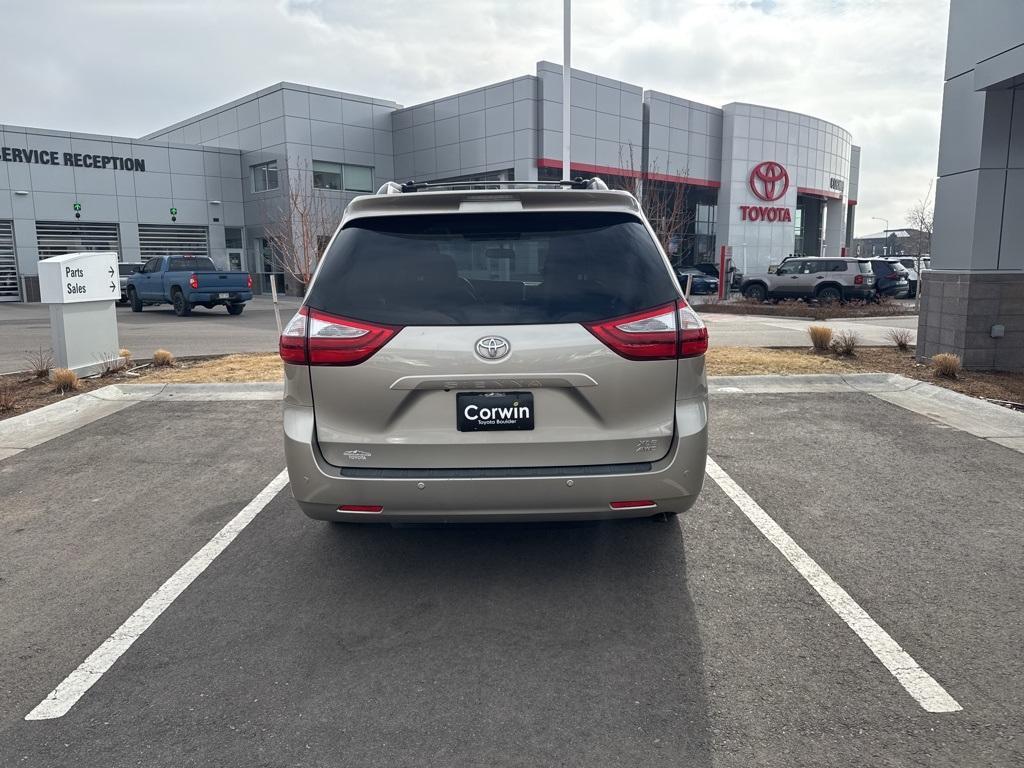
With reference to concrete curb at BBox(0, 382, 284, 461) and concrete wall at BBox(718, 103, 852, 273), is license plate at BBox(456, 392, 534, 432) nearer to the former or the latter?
concrete curb at BBox(0, 382, 284, 461)

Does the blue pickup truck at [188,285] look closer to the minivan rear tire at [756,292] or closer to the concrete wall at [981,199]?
the minivan rear tire at [756,292]

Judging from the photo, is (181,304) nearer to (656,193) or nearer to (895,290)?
(656,193)

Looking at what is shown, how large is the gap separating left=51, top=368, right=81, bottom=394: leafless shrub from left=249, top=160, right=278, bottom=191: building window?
31233mm

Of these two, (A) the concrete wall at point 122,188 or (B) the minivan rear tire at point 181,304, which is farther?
(A) the concrete wall at point 122,188

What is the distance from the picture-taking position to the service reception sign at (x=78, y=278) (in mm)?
9672

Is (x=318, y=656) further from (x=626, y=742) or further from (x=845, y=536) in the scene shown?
(x=845, y=536)

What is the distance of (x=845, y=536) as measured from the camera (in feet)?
15.1

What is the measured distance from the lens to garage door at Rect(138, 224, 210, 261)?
3788 centimetres

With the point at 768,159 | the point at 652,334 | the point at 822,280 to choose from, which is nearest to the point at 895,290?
the point at 822,280

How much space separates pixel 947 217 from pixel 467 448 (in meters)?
9.84

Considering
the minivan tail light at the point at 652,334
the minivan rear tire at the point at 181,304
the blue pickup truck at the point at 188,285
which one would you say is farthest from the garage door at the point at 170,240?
the minivan tail light at the point at 652,334

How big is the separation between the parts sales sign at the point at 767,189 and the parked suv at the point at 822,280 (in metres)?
18.3

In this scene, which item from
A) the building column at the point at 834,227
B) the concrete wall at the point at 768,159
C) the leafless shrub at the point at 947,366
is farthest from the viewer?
the building column at the point at 834,227

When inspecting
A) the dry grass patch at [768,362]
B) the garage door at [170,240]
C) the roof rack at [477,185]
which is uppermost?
the garage door at [170,240]
